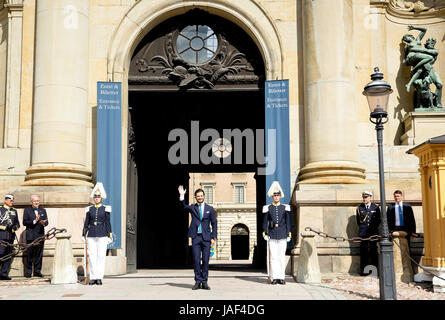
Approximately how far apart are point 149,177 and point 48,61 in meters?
10.6

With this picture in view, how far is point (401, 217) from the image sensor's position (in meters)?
13.8

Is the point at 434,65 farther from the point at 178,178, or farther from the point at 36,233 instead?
the point at 178,178

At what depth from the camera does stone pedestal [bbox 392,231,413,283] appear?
42.1ft

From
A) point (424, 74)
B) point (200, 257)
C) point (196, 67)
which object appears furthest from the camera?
point (196, 67)

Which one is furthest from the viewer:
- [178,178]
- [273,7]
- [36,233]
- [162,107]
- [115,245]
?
[178,178]

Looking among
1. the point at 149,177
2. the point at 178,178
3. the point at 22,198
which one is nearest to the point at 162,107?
the point at 149,177

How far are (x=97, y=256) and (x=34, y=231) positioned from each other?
2333 millimetres

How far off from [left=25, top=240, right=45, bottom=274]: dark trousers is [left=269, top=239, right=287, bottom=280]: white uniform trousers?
5.23 m

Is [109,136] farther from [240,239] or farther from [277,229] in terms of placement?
[240,239]

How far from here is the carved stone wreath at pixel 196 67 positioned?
17672 mm

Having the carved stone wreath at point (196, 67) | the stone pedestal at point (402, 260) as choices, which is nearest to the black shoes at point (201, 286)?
the stone pedestal at point (402, 260)

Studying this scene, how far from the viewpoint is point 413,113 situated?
16328 millimetres

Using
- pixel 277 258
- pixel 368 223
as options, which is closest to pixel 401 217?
pixel 368 223

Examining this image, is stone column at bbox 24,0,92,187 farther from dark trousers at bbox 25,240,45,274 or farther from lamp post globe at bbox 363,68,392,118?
lamp post globe at bbox 363,68,392,118
